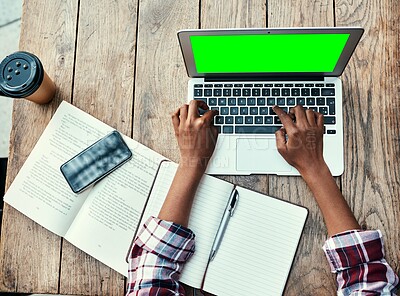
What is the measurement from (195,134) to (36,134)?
328 millimetres

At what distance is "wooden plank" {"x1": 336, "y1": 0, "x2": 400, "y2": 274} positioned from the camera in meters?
0.80

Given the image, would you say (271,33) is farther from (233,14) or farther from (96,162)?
(96,162)

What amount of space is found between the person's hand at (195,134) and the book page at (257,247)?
0.10 metres

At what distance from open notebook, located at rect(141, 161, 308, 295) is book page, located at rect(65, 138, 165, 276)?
0.11ft

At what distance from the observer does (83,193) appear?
2.74 feet


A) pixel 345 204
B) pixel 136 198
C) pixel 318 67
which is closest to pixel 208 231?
pixel 136 198

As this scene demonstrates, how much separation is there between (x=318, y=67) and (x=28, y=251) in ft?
2.15

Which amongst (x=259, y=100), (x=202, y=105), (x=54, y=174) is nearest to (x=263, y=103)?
(x=259, y=100)

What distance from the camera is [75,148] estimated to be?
851mm

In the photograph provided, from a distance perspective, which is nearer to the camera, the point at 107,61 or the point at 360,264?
the point at 360,264

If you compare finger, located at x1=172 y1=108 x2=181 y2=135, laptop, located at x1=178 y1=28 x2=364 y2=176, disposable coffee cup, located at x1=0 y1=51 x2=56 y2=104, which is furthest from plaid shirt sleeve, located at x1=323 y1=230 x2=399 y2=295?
disposable coffee cup, located at x1=0 y1=51 x2=56 y2=104

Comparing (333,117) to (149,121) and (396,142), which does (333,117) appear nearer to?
(396,142)

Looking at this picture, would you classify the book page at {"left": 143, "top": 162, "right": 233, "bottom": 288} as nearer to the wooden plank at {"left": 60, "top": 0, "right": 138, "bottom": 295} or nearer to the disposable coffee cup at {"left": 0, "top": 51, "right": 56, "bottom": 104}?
the wooden plank at {"left": 60, "top": 0, "right": 138, "bottom": 295}

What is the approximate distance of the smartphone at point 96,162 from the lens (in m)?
0.83
